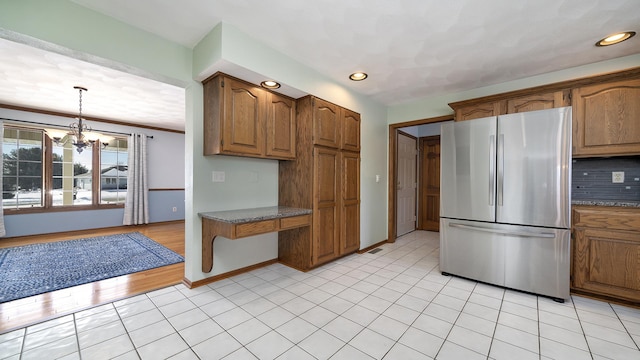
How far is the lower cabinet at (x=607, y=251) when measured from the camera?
2.11m

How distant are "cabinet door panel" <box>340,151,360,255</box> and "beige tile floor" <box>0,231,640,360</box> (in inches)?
33.2

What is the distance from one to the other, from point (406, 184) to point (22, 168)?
24.5 feet

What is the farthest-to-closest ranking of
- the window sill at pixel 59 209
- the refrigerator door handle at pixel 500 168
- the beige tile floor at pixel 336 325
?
1. the window sill at pixel 59 209
2. the refrigerator door handle at pixel 500 168
3. the beige tile floor at pixel 336 325

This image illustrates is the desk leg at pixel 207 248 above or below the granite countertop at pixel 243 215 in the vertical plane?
below

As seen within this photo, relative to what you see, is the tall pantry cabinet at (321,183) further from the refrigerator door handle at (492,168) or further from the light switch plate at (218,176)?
the refrigerator door handle at (492,168)

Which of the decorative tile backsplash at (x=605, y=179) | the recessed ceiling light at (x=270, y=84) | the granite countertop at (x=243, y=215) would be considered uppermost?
the recessed ceiling light at (x=270, y=84)

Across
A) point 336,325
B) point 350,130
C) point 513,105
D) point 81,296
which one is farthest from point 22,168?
point 513,105

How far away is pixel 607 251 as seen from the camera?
220 centimetres

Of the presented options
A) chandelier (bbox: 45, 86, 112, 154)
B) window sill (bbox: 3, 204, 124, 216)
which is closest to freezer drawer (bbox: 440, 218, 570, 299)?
chandelier (bbox: 45, 86, 112, 154)

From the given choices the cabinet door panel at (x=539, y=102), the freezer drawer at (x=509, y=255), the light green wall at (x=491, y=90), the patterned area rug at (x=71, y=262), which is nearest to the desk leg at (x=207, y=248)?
the patterned area rug at (x=71, y=262)

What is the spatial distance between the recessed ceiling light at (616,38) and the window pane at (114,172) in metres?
7.96

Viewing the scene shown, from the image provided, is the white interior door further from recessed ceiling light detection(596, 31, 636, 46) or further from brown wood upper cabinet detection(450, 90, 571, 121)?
recessed ceiling light detection(596, 31, 636, 46)

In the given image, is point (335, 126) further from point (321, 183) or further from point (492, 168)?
point (492, 168)

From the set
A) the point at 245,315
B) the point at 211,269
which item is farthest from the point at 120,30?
the point at 245,315
